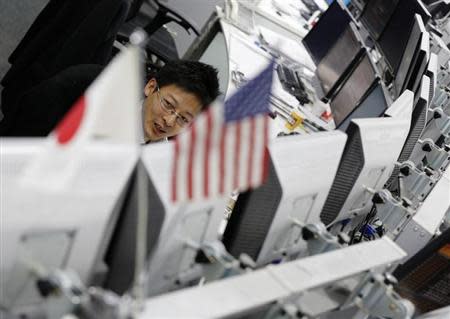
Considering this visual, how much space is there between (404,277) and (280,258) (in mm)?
378

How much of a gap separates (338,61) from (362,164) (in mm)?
2056

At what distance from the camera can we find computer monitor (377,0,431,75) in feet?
12.6

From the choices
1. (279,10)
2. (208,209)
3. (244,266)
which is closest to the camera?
(208,209)

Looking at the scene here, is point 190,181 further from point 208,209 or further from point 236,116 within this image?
point 208,209

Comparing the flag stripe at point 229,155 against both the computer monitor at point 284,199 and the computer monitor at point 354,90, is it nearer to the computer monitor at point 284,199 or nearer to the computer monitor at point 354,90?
the computer monitor at point 284,199

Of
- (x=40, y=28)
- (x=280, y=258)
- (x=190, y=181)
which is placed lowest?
(x=40, y=28)

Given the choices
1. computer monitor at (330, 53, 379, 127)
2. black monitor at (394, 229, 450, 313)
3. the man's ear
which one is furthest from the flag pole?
computer monitor at (330, 53, 379, 127)

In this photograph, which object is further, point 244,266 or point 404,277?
point 404,277

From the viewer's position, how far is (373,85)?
3195mm

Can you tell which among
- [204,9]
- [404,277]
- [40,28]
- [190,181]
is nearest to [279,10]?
[204,9]

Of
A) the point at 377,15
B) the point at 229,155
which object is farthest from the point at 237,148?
the point at 377,15

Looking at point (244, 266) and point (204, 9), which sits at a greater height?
point (244, 266)

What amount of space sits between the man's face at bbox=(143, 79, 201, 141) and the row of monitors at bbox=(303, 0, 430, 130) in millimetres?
1231

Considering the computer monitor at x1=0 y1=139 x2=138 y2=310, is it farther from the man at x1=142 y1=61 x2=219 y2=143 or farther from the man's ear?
the man's ear
